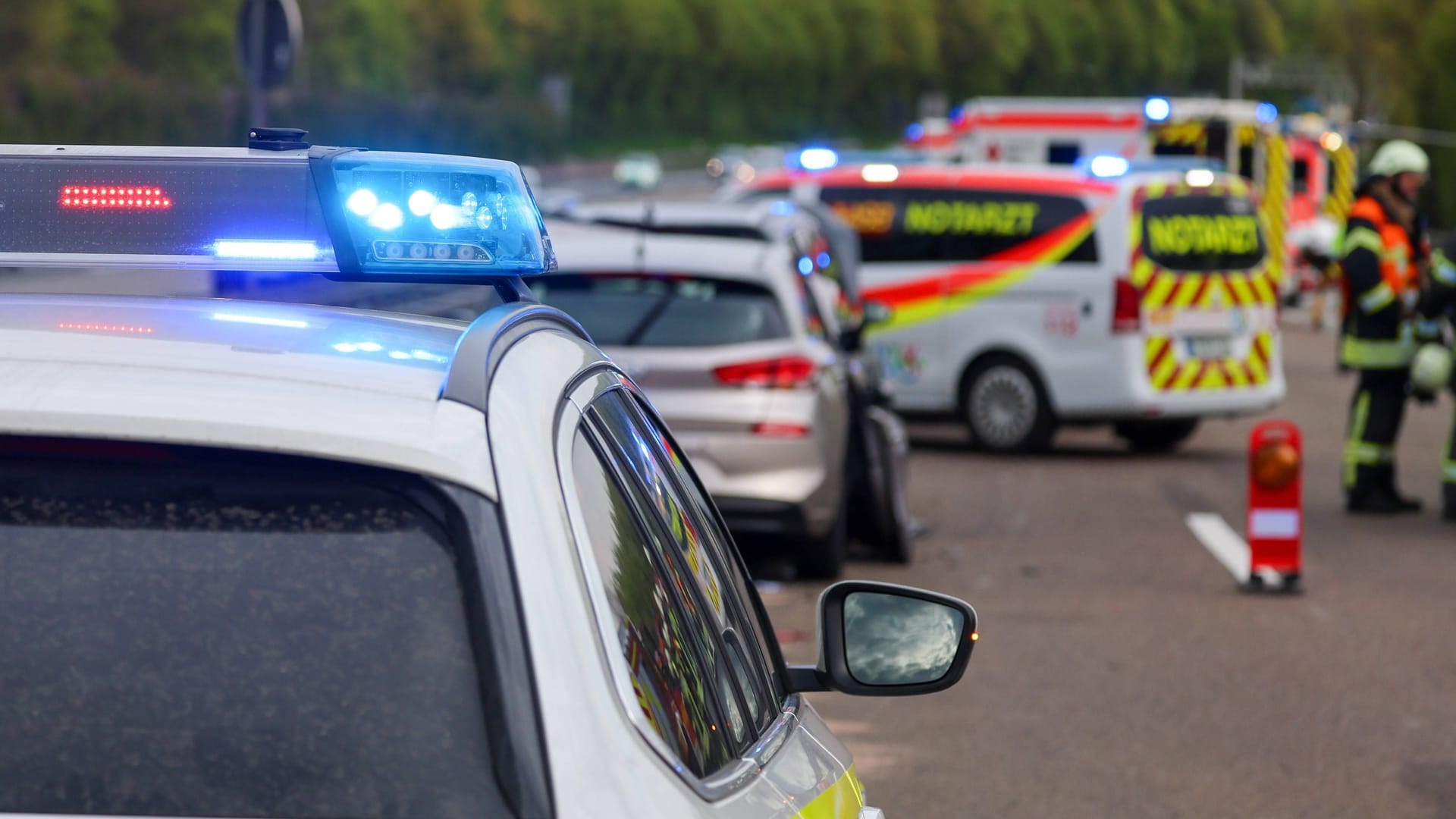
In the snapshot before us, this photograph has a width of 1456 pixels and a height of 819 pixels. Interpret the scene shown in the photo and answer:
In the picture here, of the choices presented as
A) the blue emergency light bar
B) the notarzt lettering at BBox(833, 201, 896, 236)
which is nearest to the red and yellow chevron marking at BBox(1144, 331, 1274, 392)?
the notarzt lettering at BBox(833, 201, 896, 236)

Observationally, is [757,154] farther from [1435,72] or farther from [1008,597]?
[1008,597]

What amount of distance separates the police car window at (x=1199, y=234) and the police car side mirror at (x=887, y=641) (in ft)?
43.8

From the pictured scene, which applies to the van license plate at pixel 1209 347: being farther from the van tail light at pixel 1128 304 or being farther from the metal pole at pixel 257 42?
the metal pole at pixel 257 42

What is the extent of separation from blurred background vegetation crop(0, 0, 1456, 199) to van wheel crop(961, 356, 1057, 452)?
78.3 feet

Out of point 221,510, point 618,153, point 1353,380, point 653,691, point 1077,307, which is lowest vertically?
point 618,153

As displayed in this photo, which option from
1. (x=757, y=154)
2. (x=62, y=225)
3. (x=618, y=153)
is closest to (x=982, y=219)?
(x=62, y=225)

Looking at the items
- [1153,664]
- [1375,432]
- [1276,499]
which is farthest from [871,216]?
[1153,664]

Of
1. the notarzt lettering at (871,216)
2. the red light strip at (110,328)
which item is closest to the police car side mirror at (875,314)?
the notarzt lettering at (871,216)

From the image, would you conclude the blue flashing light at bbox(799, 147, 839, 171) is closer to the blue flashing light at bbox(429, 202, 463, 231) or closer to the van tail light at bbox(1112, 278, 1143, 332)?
the van tail light at bbox(1112, 278, 1143, 332)

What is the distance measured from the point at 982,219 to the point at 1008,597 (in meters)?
7.17

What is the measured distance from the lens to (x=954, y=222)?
17.0 metres

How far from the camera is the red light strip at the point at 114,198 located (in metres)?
2.55

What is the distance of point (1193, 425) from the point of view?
56.2ft

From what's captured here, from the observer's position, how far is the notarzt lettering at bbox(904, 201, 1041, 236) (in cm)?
1661
